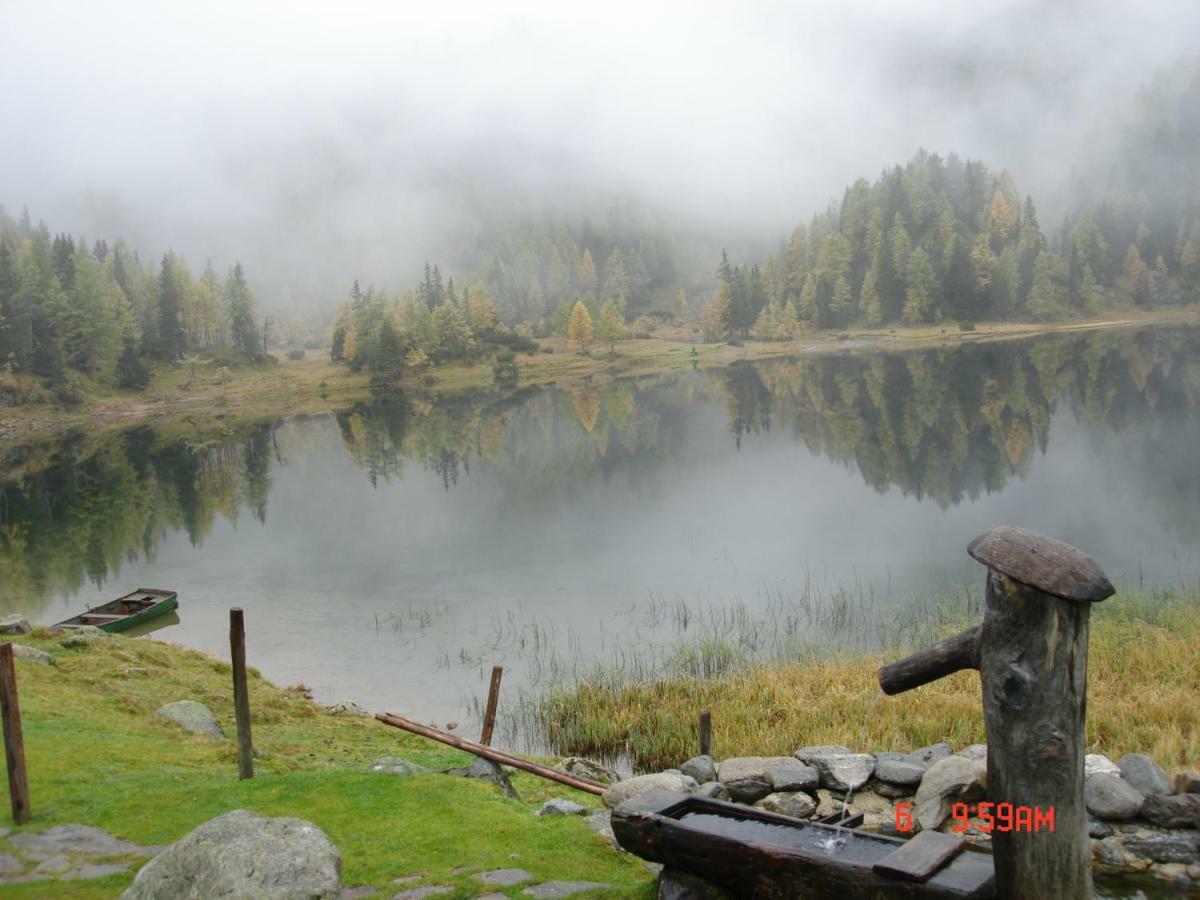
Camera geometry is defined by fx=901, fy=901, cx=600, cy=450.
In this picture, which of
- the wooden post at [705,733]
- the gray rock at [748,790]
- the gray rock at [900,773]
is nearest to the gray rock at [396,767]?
the wooden post at [705,733]

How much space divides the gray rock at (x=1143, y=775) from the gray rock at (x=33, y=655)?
24.0 m

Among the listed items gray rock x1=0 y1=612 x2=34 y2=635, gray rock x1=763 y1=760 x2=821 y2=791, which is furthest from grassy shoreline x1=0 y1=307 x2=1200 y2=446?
gray rock x1=763 y1=760 x2=821 y2=791

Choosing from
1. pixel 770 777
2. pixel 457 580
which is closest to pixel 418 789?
pixel 770 777

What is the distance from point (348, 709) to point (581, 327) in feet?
514

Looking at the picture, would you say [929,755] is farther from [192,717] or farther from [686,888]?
[192,717]

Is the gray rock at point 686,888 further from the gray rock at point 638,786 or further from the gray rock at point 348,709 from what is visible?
the gray rock at point 348,709

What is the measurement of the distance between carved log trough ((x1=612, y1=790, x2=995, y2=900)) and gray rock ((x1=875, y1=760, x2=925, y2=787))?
5.32 m

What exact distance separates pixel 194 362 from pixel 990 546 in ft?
555

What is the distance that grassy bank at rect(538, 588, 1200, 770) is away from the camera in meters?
16.8

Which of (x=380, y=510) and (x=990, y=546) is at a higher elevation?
(x=990, y=546)

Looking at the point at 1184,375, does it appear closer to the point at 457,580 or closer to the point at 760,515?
the point at 760,515

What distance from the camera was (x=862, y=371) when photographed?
389 feet

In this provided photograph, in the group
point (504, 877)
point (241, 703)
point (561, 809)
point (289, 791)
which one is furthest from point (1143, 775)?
point (241, 703)

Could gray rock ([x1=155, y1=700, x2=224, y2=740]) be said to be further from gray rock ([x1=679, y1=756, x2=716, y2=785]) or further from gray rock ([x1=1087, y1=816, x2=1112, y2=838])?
gray rock ([x1=1087, y1=816, x2=1112, y2=838])
